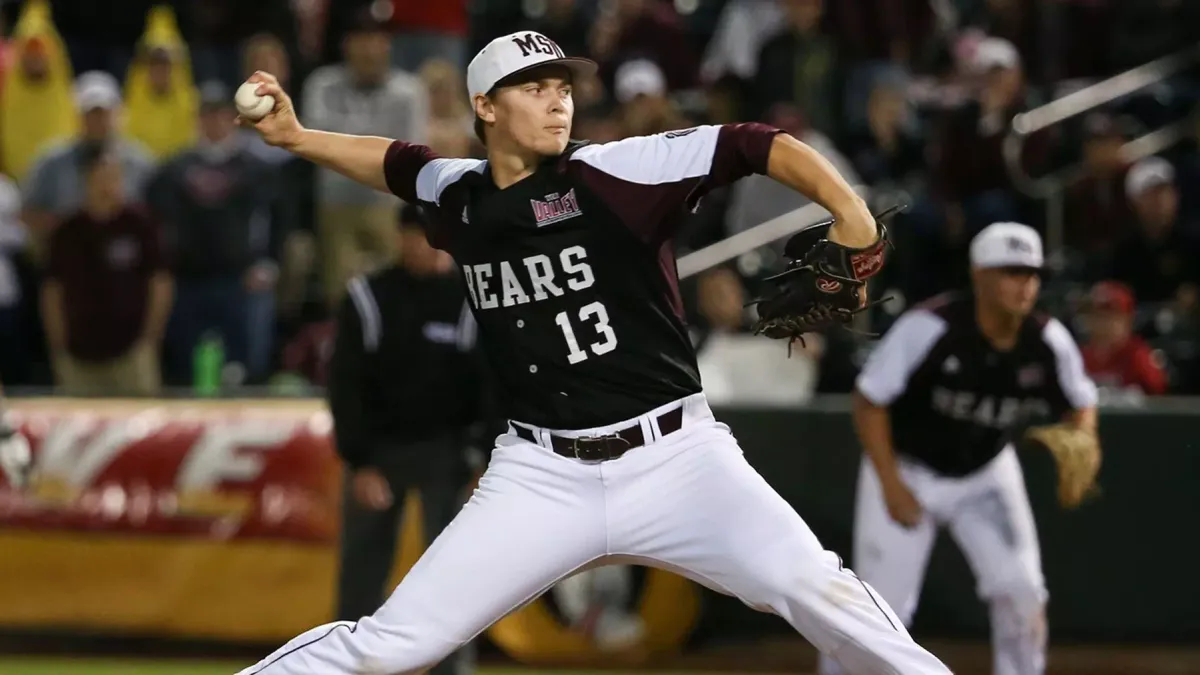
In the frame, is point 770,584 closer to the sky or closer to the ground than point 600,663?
closer to the sky

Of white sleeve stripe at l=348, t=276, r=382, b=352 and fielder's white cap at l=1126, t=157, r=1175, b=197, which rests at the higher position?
fielder's white cap at l=1126, t=157, r=1175, b=197

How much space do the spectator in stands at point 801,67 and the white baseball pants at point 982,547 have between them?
5.95 metres

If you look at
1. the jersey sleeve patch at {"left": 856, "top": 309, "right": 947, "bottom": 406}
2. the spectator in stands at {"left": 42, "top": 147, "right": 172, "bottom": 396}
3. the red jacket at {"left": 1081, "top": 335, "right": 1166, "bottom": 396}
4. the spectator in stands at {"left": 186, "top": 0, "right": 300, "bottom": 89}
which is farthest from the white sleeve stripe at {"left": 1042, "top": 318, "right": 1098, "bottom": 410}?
the spectator in stands at {"left": 186, "top": 0, "right": 300, "bottom": 89}

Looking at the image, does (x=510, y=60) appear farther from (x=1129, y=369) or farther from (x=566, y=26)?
(x=566, y=26)

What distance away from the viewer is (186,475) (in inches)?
406

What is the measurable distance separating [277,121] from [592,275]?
3.74 feet

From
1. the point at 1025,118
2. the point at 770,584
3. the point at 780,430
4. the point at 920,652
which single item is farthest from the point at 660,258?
the point at 1025,118

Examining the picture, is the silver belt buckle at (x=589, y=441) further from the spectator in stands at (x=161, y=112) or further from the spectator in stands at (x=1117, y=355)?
the spectator in stands at (x=161, y=112)

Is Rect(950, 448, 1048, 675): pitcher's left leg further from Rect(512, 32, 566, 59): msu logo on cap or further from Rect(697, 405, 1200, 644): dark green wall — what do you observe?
Rect(512, 32, 566, 59): msu logo on cap

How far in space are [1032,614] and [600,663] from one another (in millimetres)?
2927

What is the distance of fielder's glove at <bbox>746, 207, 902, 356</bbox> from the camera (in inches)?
194

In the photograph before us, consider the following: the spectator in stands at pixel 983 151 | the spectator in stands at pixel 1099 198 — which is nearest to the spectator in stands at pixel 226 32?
the spectator in stands at pixel 983 151

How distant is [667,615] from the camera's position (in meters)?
10.1

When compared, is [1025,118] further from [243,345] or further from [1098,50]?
[243,345]
